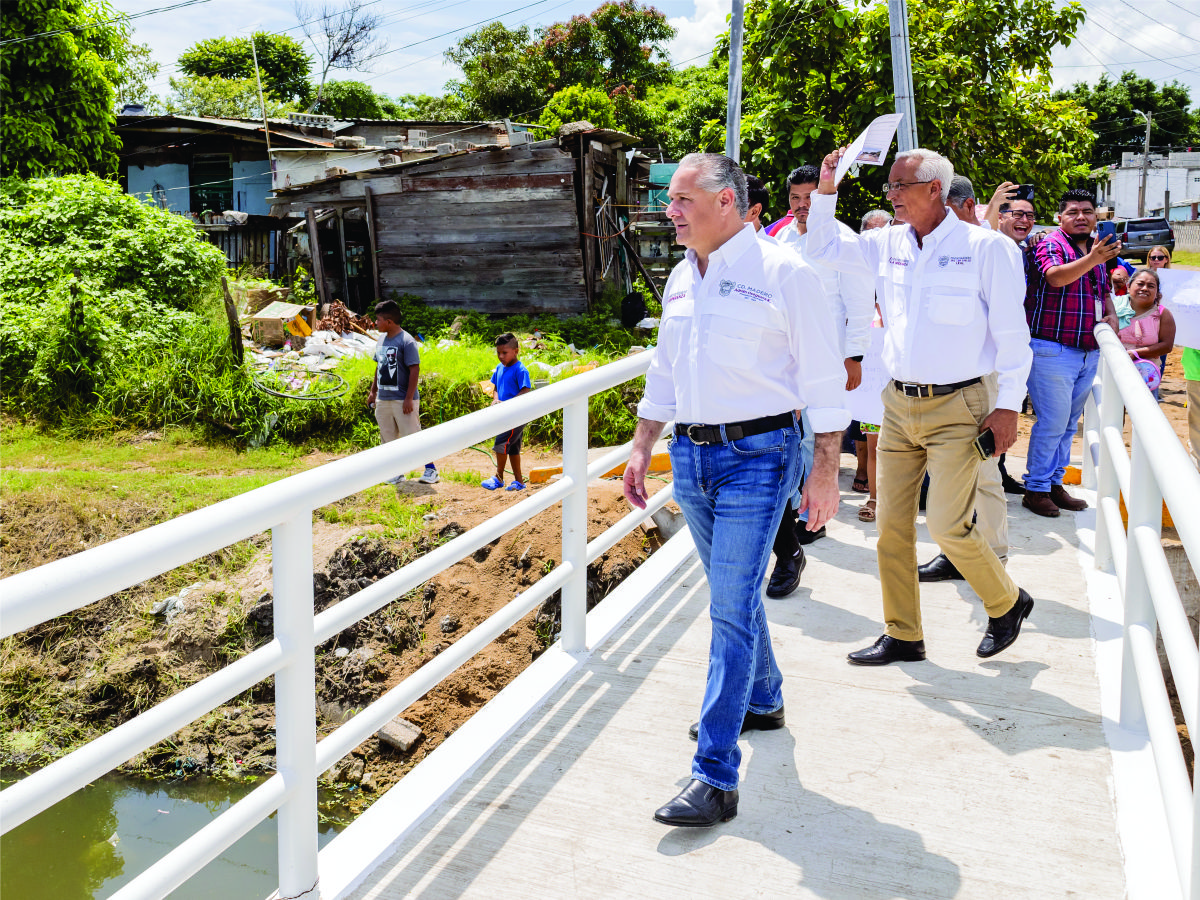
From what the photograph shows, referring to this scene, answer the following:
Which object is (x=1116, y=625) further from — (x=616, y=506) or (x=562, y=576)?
(x=616, y=506)

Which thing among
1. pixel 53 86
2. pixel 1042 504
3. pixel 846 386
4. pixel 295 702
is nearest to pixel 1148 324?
pixel 1042 504

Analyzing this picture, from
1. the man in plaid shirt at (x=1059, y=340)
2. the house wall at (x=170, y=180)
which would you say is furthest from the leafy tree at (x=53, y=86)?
the man in plaid shirt at (x=1059, y=340)

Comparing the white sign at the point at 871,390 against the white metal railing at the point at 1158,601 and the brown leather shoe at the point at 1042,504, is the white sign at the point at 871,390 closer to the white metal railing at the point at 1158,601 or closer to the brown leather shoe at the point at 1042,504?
the brown leather shoe at the point at 1042,504

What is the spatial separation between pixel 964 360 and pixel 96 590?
313 cm

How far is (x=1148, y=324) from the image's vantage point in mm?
7633

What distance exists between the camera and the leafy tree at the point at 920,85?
524 inches

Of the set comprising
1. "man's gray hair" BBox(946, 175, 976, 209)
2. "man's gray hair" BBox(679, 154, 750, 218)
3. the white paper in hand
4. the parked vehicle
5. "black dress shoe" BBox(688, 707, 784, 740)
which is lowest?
"black dress shoe" BBox(688, 707, 784, 740)

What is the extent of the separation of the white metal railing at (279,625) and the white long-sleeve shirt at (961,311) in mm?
1526

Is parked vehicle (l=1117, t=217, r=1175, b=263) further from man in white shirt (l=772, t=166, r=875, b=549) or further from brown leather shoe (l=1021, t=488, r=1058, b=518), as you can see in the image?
man in white shirt (l=772, t=166, r=875, b=549)

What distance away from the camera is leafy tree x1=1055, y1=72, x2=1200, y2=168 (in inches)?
2500

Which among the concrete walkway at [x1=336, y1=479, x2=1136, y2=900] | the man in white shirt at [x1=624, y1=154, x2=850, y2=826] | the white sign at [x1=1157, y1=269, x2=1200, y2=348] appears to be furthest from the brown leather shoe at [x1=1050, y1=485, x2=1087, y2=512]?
the man in white shirt at [x1=624, y1=154, x2=850, y2=826]

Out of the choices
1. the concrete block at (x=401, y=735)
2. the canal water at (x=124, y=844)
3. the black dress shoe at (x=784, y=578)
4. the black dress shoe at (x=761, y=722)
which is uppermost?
the black dress shoe at (x=784, y=578)

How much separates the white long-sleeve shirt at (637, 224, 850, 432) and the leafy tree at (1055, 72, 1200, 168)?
6634 centimetres

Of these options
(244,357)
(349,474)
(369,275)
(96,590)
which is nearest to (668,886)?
(349,474)
